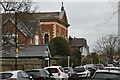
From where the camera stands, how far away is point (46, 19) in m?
88.9

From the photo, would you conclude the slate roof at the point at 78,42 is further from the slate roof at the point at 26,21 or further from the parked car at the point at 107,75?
the parked car at the point at 107,75

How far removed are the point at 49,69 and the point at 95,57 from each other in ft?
234

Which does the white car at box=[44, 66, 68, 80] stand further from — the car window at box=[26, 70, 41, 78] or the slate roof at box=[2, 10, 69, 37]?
the slate roof at box=[2, 10, 69, 37]

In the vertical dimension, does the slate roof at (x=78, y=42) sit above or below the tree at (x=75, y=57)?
above

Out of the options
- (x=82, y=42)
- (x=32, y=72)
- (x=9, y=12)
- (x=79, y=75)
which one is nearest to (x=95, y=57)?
(x=82, y=42)

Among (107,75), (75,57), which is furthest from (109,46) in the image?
(107,75)

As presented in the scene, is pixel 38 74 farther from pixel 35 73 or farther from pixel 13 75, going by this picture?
pixel 13 75

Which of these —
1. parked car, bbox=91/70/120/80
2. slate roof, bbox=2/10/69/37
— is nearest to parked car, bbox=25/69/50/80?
parked car, bbox=91/70/120/80

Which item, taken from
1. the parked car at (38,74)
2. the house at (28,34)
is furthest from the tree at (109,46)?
the parked car at (38,74)

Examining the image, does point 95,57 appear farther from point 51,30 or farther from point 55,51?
point 55,51

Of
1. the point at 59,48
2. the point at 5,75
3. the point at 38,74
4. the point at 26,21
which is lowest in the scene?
the point at 38,74

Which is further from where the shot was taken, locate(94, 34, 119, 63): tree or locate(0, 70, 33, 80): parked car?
locate(94, 34, 119, 63): tree

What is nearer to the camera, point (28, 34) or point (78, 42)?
point (28, 34)

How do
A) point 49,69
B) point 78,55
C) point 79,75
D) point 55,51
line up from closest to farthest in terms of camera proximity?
point 49,69 → point 79,75 → point 55,51 → point 78,55
